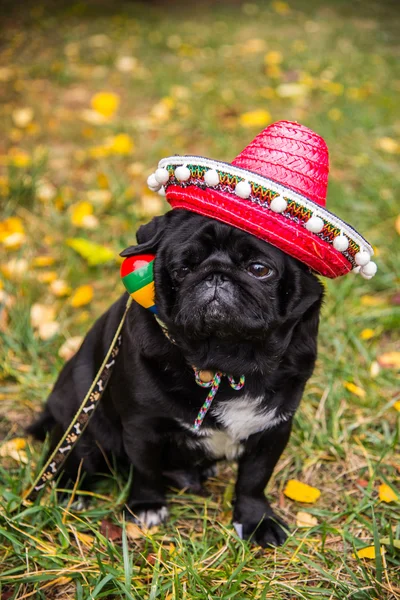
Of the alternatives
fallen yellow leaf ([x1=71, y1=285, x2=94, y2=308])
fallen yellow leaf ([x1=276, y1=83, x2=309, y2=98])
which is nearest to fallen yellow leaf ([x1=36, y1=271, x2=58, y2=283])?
fallen yellow leaf ([x1=71, y1=285, x2=94, y2=308])

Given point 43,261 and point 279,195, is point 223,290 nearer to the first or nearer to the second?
point 279,195

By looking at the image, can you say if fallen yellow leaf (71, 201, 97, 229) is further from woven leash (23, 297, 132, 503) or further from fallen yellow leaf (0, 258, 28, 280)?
woven leash (23, 297, 132, 503)

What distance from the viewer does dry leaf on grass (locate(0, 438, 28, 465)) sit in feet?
7.68

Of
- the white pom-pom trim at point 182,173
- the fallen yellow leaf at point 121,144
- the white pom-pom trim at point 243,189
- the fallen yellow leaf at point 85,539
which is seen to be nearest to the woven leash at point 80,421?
the fallen yellow leaf at point 85,539

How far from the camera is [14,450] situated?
2.36 metres

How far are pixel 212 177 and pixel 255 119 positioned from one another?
3.48 metres

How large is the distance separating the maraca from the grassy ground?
29.5 inches

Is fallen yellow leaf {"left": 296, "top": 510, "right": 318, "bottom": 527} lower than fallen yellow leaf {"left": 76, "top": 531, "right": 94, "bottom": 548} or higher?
higher

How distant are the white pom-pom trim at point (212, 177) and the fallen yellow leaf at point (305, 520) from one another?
1.27 meters

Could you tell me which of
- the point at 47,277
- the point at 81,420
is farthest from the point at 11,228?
the point at 81,420

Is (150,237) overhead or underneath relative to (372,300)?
overhead

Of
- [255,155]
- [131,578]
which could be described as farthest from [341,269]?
[131,578]

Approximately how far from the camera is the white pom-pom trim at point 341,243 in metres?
1.53

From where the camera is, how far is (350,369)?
108 inches
